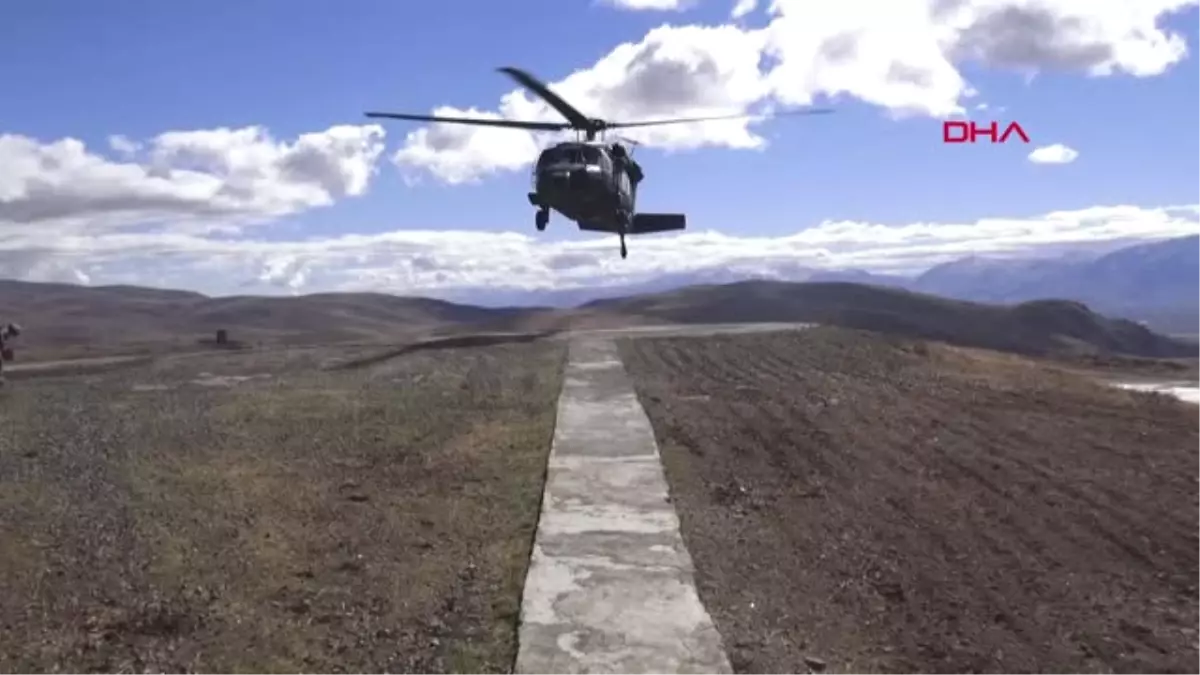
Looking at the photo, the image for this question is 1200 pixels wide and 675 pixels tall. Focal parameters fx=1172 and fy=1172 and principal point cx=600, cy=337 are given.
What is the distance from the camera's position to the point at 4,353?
30.4m

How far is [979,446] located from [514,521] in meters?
8.84

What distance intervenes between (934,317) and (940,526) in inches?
4982

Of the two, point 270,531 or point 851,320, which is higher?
point 270,531

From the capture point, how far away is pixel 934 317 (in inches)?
5344

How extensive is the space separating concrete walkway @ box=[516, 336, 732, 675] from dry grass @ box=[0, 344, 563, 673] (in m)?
0.30

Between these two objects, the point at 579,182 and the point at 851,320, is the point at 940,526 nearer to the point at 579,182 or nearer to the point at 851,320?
the point at 579,182

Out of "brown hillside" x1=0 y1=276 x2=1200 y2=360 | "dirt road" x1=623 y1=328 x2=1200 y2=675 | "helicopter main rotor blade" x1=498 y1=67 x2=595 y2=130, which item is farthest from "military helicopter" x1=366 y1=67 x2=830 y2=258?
"brown hillside" x1=0 y1=276 x2=1200 y2=360

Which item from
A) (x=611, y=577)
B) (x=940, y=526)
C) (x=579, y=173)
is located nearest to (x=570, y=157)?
(x=579, y=173)

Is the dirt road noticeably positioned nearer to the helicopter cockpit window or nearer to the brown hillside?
the helicopter cockpit window

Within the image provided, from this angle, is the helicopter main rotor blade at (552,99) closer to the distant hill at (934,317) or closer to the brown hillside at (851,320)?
the brown hillside at (851,320)

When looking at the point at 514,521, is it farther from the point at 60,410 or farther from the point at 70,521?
the point at 60,410

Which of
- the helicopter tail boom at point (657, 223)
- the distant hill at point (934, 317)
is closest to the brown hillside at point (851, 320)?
the distant hill at point (934, 317)

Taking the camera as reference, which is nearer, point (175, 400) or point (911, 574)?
point (911, 574)

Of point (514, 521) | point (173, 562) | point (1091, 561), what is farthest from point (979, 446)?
point (173, 562)
